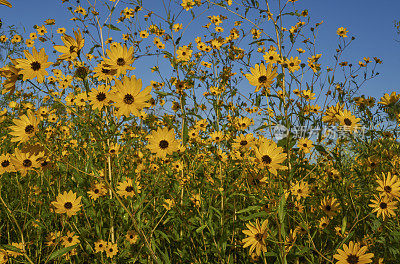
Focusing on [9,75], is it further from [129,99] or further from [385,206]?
[385,206]

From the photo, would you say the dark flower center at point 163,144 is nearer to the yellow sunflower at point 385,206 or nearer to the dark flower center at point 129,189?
the dark flower center at point 129,189

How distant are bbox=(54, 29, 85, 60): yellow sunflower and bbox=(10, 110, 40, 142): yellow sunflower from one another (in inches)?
14.4

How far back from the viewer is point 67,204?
5.76ft

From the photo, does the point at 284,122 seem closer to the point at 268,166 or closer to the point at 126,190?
the point at 268,166

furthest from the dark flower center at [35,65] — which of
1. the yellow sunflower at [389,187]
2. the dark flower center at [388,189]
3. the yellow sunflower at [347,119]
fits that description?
the dark flower center at [388,189]

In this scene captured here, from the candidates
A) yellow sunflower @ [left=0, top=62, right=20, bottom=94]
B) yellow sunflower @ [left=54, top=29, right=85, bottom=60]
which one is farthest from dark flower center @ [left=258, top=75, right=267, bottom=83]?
yellow sunflower @ [left=0, top=62, right=20, bottom=94]

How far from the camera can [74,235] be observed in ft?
6.40

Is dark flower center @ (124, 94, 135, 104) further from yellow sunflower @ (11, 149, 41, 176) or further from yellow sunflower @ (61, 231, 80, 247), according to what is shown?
yellow sunflower @ (61, 231, 80, 247)

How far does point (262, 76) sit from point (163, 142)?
0.69m

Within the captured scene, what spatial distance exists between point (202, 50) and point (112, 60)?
2363 mm

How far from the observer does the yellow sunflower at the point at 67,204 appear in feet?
5.41

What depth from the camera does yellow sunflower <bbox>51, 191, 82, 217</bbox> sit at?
1.65 meters

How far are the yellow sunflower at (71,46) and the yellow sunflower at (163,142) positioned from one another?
1.78 feet

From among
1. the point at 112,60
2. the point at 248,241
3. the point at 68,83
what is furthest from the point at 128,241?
the point at 68,83
